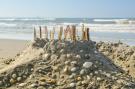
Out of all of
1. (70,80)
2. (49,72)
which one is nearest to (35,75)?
(49,72)

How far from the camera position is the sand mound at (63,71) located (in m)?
6.08

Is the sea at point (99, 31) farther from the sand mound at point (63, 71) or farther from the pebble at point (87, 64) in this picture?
the pebble at point (87, 64)

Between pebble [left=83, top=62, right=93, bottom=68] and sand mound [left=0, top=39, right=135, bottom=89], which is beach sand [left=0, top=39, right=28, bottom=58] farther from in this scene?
pebble [left=83, top=62, right=93, bottom=68]

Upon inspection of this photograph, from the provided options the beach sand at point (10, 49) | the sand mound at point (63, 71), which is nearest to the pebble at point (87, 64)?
the sand mound at point (63, 71)

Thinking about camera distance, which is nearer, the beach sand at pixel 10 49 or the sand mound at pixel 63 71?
the sand mound at pixel 63 71

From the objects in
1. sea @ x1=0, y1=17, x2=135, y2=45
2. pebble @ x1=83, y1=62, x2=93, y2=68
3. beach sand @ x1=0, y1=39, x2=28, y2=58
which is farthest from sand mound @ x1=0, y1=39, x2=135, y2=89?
sea @ x1=0, y1=17, x2=135, y2=45

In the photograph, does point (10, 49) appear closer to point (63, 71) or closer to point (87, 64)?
point (63, 71)

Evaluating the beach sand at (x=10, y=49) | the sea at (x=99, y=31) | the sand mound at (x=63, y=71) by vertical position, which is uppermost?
the sand mound at (x=63, y=71)

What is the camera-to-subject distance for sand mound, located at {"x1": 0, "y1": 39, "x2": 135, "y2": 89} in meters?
6.08

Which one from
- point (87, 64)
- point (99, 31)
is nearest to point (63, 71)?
point (87, 64)

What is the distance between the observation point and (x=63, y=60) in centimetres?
665

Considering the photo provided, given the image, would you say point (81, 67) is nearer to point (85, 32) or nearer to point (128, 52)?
point (85, 32)

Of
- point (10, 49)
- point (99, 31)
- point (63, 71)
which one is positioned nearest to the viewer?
point (63, 71)

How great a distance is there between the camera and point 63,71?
646 centimetres
